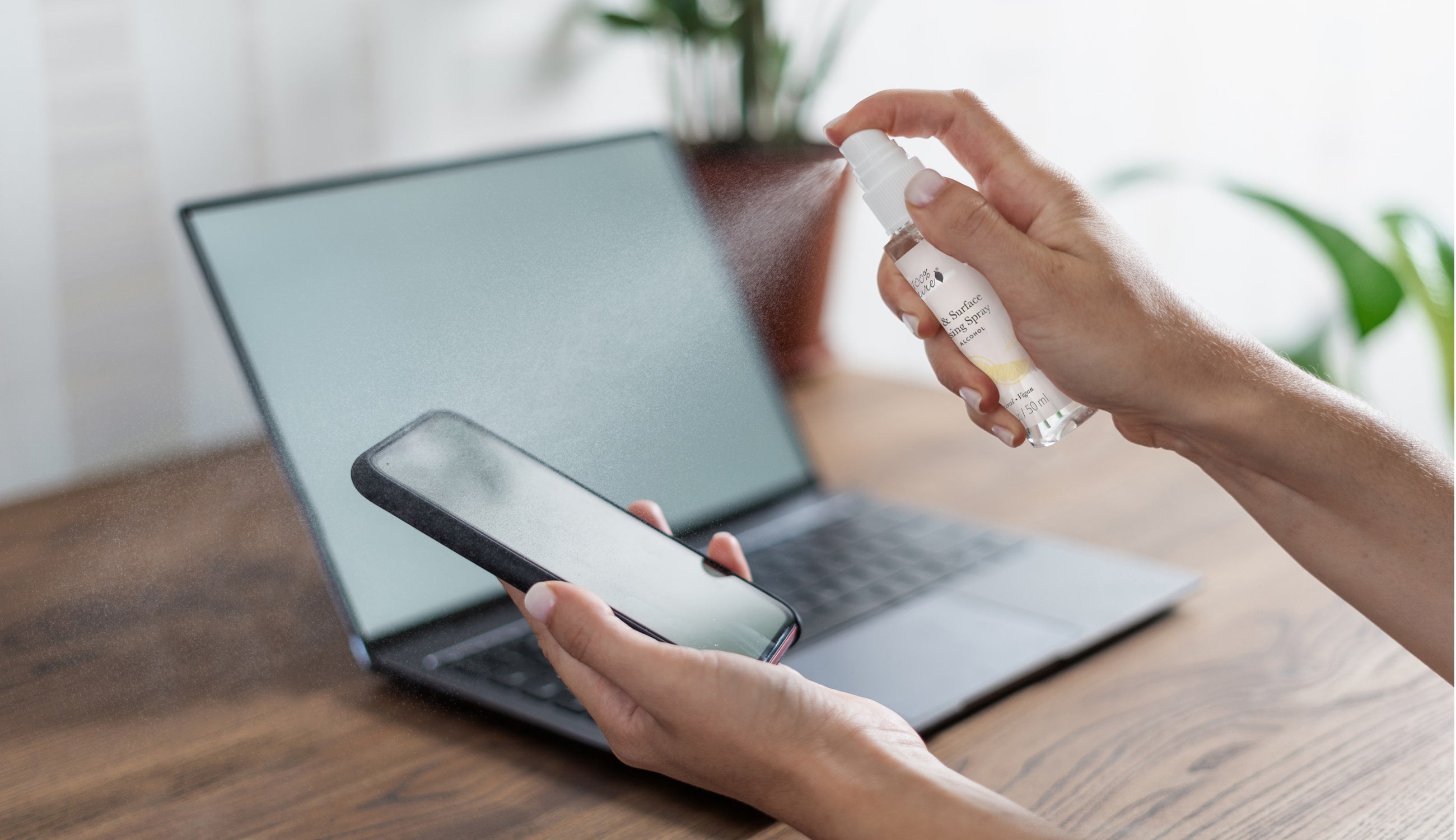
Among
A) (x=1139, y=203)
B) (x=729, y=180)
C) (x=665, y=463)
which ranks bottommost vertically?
(x=1139, y=203)

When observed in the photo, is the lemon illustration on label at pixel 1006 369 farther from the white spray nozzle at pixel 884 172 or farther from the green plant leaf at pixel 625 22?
the green plant leaf at pixel 625 22

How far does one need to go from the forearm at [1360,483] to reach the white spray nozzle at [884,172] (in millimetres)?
180

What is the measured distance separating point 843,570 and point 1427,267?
70 centimetres

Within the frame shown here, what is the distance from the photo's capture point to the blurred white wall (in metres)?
0.92

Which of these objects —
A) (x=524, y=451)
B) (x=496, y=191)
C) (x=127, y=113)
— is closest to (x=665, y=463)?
(x=524, y=451)

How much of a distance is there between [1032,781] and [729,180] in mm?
452

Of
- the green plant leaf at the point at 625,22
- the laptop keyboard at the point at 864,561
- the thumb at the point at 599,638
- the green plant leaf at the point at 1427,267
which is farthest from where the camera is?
the green plant leaf at the point at 625,22

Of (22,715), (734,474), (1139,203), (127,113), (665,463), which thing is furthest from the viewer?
(1139,203)

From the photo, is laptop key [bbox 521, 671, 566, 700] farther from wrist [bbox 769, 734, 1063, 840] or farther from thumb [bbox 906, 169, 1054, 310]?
thumb [bbox 906, 169, 1054, 310]

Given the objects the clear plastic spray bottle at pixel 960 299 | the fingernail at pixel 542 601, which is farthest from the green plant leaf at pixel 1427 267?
the fingernail at pixel 542 601

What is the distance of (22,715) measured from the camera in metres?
0.47

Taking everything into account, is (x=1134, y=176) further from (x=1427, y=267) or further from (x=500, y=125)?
(x=500, y=125)

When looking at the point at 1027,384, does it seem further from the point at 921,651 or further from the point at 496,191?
the point at 496,191

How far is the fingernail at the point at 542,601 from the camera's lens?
0.43 meters
